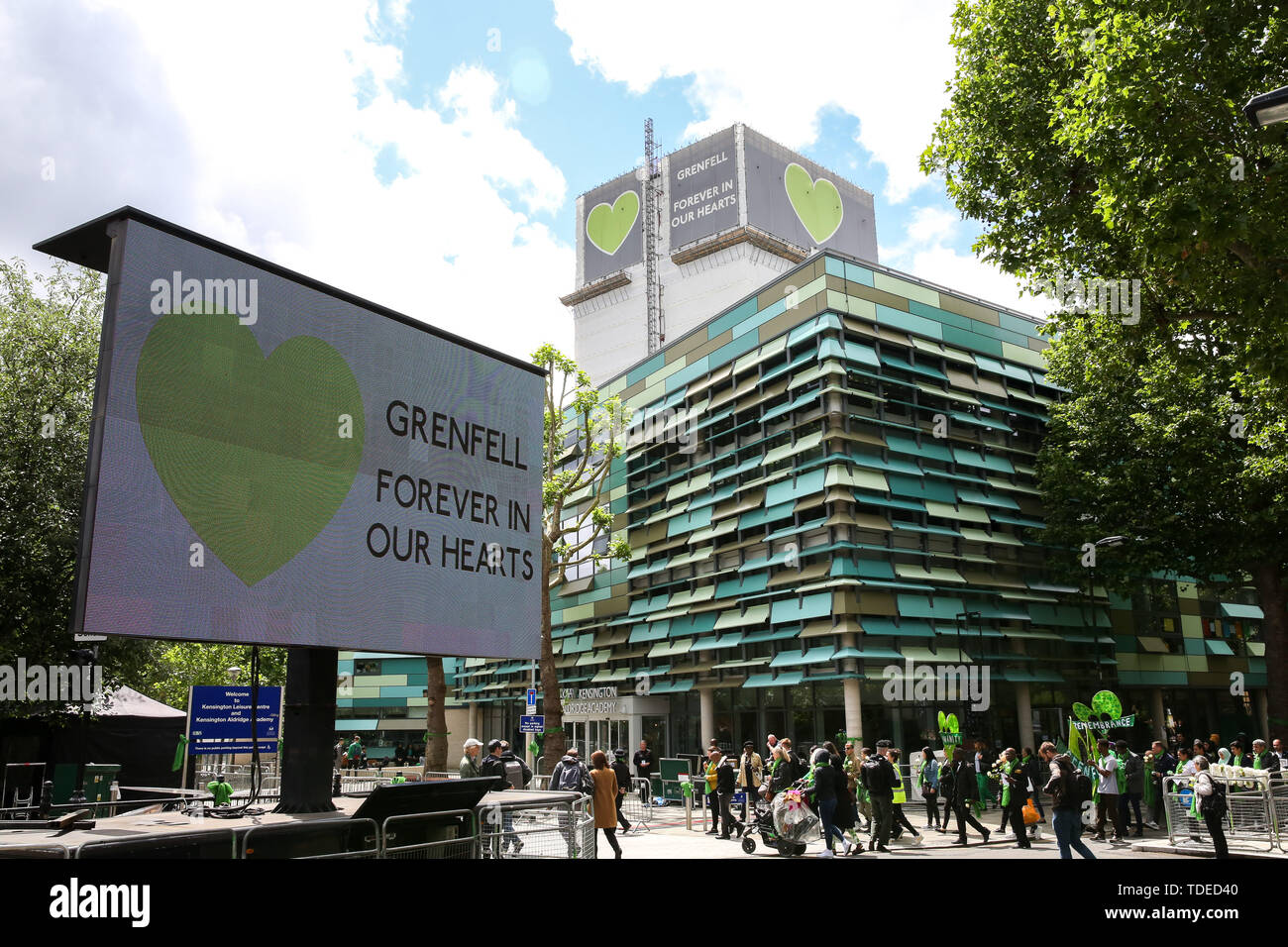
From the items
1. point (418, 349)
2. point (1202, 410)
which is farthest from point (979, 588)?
point (418, 349)

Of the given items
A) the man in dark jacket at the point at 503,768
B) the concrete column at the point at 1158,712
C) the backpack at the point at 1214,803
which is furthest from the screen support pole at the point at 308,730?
the concrete column at the point at 1158,712

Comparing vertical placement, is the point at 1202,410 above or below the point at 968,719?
above

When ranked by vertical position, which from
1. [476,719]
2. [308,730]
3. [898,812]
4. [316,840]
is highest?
[308,730]

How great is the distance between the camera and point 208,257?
936 cm

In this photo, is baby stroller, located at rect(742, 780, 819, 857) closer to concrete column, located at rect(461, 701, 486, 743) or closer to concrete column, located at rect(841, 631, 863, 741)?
concrete column, located at rect(841, 631, 863, 741)

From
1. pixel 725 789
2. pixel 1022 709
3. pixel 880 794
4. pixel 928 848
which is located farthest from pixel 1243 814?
pixel 1022 709
